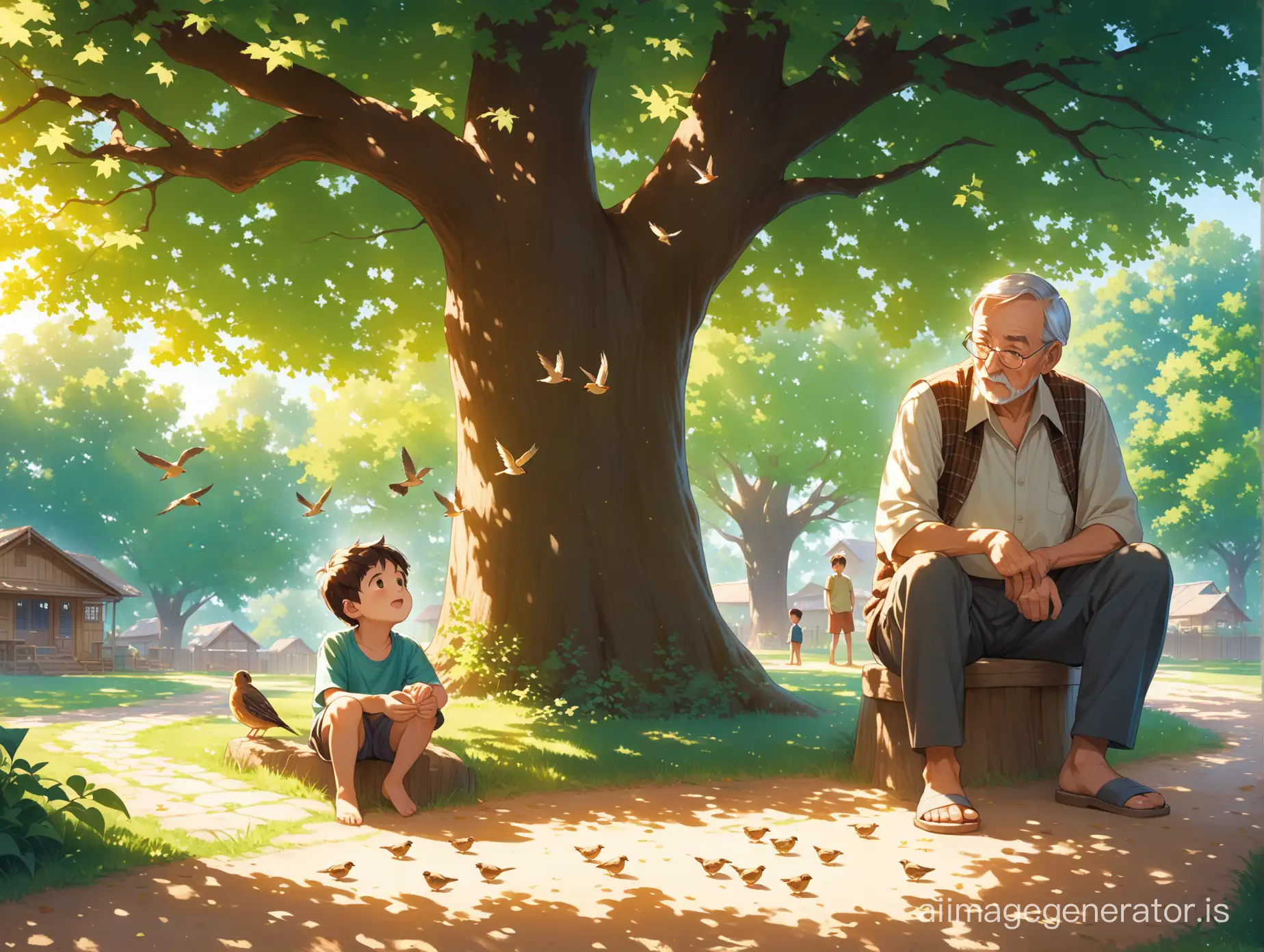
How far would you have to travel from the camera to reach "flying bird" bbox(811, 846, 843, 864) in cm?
356

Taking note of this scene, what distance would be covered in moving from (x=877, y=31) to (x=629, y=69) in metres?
3.57

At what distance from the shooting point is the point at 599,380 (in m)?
6.84

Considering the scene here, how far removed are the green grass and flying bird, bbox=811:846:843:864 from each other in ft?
32.3

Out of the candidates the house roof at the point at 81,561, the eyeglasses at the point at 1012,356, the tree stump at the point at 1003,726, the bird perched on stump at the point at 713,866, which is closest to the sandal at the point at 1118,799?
the tree stump at the point at 1003,726

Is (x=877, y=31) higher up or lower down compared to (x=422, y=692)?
higher up

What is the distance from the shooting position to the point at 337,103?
25.5 feet

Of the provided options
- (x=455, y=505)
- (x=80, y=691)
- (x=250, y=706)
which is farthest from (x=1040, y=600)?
(x=80, y=691)

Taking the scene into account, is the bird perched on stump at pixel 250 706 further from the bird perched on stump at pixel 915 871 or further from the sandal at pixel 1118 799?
the sandal at pixel 1118 799

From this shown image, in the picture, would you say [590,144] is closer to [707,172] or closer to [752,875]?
[707,172]

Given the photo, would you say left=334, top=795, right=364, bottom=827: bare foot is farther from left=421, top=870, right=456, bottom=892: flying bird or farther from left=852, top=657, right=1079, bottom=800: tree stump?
left=852, top=657, right=1079, bottom=800: tree stump

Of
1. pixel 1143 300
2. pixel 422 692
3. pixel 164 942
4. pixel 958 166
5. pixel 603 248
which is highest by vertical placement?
pixel 1143 300

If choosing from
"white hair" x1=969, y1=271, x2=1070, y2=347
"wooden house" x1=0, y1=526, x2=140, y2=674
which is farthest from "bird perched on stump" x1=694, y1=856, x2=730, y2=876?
"wooden house" x1=0, y1=526, x2=140, y2=674

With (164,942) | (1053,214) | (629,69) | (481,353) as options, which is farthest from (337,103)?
(1053,214)

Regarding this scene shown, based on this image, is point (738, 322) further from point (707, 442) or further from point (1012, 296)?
point (707, 442)
